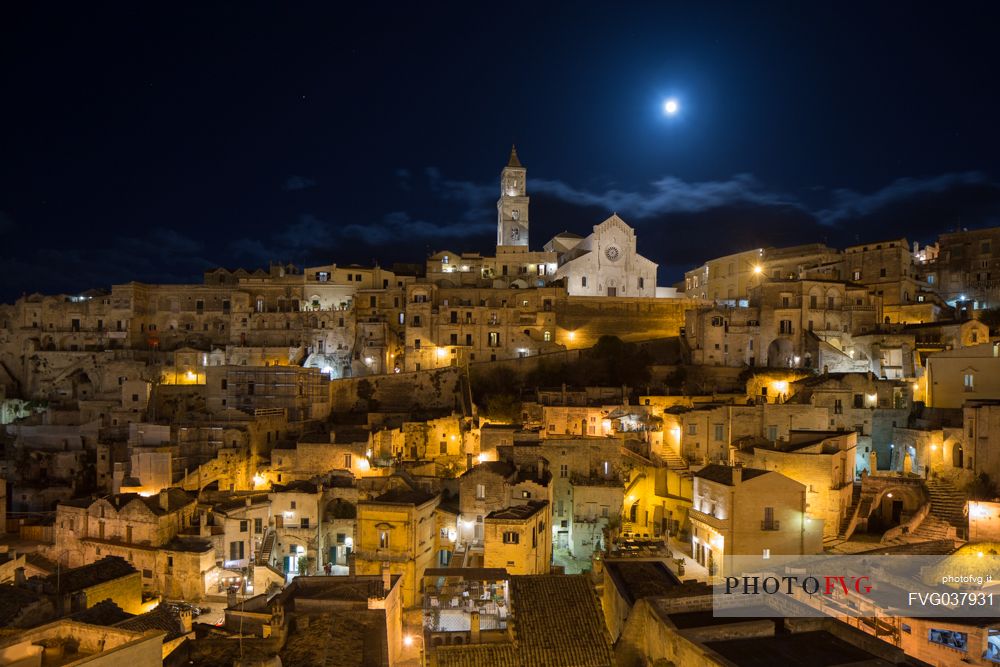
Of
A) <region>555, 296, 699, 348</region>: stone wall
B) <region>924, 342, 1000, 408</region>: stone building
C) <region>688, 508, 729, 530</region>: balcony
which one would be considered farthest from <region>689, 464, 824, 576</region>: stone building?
<region>555, 296, 699, 348</region>: stone wall

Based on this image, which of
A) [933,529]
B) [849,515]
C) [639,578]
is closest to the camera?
[639,578]

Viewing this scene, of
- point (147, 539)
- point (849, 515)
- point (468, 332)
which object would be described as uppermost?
point (468, 332)

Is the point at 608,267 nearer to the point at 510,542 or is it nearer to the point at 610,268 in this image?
the point at 610,268

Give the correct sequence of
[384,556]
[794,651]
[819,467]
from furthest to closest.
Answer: [819,467]
[384,556]
[794,651]

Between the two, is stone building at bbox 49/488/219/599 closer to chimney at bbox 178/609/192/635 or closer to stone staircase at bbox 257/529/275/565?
stone staircase at bbox 257/529/275/565

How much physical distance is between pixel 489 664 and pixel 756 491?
40.4ft

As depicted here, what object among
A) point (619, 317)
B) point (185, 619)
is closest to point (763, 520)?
point (185, 619)

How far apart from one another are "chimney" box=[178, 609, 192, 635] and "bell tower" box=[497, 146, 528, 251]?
47.7 meters

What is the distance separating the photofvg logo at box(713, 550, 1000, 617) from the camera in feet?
51.9

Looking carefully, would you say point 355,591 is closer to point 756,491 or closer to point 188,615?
point 188,615

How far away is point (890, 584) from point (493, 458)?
15549 millimetres

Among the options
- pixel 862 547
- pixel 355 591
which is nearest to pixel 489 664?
pixel 355 591

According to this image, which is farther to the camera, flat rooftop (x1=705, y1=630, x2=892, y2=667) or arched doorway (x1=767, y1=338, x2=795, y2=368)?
arched doorway (x1=767, y1=338, x2=795, y2=368)

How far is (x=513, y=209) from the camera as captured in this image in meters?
63.4
